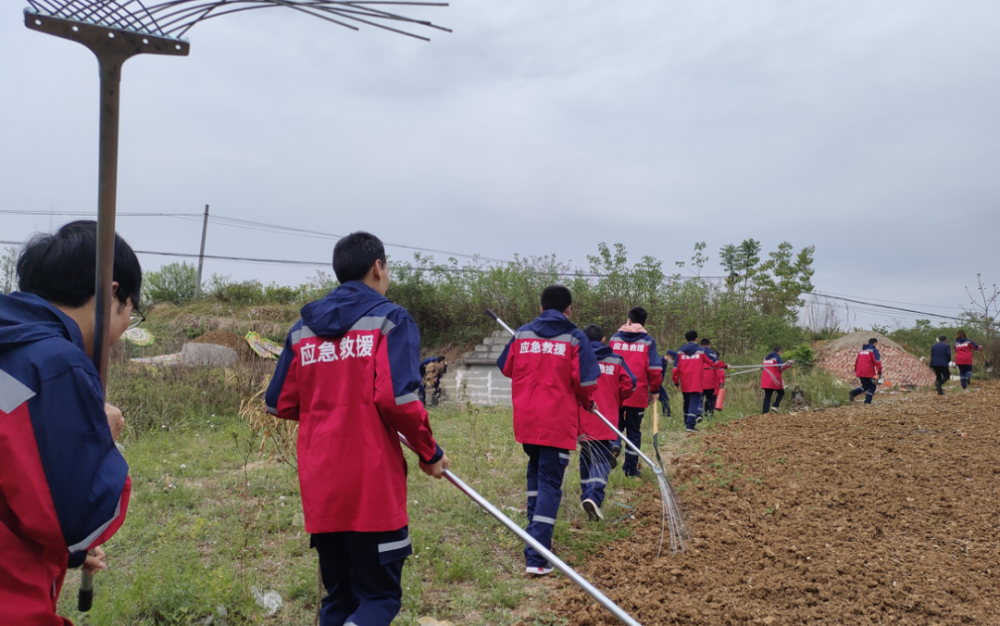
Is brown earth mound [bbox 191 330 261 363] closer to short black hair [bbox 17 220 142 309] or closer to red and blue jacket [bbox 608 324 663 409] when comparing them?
red and blue jacket [bbox 608 324 663 409]

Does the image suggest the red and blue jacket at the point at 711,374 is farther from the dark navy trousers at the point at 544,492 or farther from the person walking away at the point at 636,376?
the dark navy trousers at the point at 544,492

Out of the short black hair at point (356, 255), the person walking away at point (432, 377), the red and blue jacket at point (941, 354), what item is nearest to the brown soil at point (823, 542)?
the short black hair at point (356, 255)

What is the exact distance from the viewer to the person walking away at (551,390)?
15.8 ft

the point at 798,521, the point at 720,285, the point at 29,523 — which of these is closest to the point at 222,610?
the point at 29,523

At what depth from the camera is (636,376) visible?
25.5ft

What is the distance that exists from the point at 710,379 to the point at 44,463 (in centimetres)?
1319

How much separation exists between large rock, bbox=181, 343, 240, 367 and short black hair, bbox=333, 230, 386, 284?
1178 cm

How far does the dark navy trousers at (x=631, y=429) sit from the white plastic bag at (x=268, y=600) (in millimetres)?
4557

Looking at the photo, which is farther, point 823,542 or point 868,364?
point 868,364

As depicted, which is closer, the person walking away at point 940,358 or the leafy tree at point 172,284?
the person walking away at point 940,358

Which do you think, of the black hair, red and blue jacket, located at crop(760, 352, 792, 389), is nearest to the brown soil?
the black hair

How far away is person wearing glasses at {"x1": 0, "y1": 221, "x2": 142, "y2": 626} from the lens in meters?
1.34

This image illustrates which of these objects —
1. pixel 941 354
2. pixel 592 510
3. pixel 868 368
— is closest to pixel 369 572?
pixel 592 510

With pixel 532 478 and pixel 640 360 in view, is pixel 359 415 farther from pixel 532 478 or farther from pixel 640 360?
pixel 640 360
